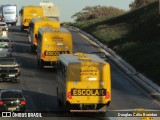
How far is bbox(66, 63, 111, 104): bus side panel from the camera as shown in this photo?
3111 centimetres

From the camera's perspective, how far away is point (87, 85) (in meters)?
31.2

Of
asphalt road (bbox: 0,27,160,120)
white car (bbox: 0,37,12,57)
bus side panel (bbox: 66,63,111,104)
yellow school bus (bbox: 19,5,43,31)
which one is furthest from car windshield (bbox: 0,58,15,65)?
yellow school bus (bbox: 19,5,43,31)

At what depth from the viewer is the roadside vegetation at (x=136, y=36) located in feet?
166

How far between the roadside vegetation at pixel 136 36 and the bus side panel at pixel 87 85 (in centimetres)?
1257

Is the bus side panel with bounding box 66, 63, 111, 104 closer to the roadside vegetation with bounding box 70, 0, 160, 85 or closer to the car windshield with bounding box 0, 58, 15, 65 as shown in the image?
the roadside vegetation with bounding box 70, 0, 160, 85

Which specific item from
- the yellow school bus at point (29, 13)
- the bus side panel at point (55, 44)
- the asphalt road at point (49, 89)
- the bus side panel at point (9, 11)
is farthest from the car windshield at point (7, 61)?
the bus side panel at point (9, 11)

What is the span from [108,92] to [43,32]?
768 inches

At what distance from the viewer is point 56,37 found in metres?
48.9

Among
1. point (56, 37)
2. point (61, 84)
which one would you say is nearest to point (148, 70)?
point (56, 37)

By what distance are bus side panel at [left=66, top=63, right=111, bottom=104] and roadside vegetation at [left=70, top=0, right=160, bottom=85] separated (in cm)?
1257

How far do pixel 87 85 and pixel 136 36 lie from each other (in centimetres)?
3698

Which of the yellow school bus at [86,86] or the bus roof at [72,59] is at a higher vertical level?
the bus roof at [72,59]

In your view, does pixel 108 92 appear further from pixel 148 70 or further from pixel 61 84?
pixel 148 70

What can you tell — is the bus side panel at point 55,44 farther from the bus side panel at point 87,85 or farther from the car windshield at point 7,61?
the bus side panel at point 87,85
